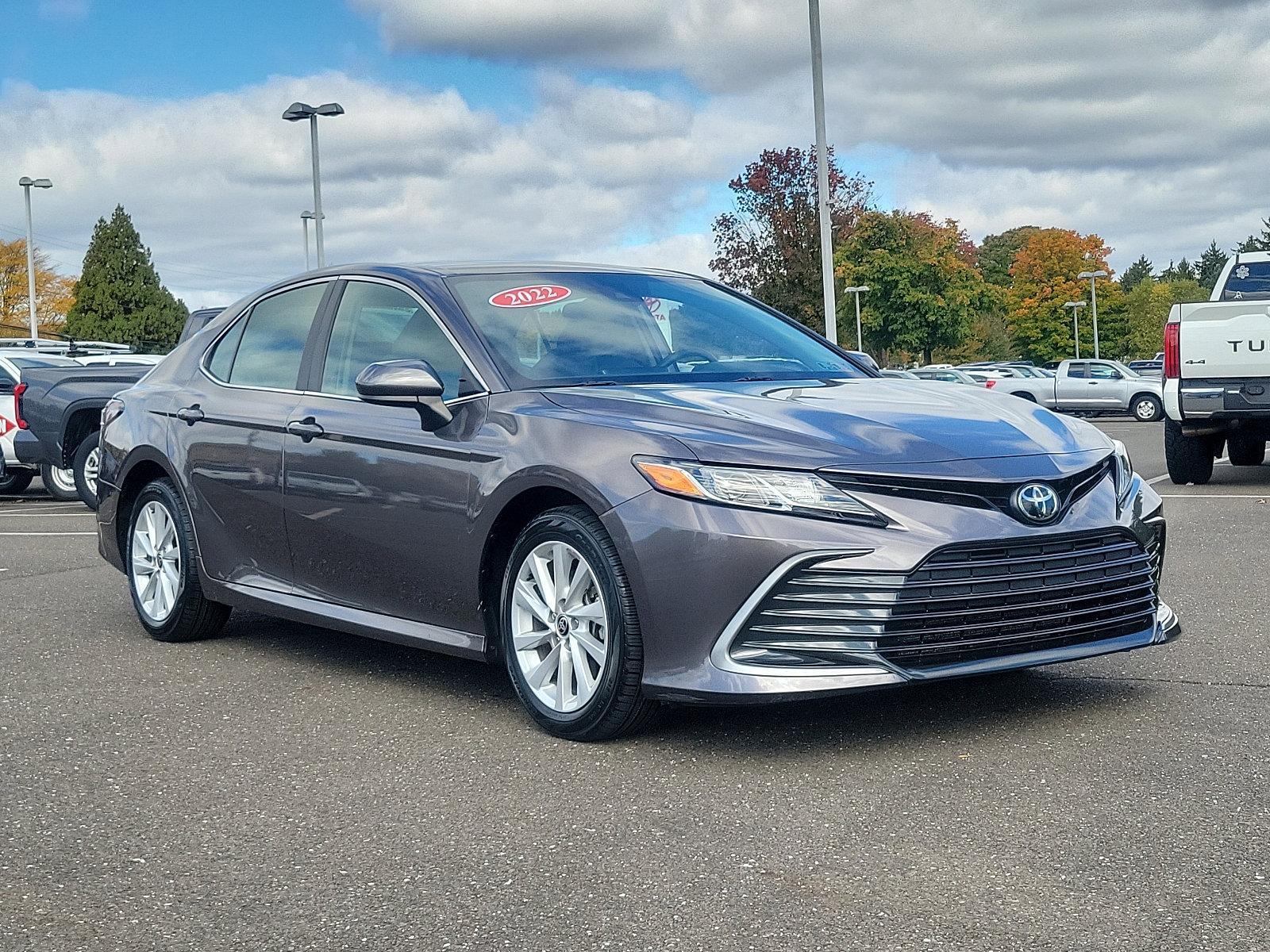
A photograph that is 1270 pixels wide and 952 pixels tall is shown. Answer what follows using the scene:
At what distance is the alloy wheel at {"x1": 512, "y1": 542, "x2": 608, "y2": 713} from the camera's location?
476 cm

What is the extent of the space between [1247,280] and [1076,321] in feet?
293

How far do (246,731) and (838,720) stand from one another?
184cm

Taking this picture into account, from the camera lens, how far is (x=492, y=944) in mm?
3170

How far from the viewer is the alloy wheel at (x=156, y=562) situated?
6.75m

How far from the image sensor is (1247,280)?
47.8 feet

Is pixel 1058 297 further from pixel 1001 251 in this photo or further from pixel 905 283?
pixel 1001 251

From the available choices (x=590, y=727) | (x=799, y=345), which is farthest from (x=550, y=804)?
(x=799, y=345)

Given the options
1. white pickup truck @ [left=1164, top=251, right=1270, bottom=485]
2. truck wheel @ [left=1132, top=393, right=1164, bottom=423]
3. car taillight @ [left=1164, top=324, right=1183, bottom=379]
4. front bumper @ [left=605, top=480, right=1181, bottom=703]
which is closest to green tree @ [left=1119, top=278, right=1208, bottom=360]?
truck wheel @ [left=1132, top=393, right=1164, bottom=423]

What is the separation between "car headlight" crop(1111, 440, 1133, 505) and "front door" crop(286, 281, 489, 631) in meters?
1.91

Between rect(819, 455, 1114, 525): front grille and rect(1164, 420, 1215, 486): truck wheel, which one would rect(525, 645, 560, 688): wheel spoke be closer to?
rect(819, 455, 1114, 525): front grille

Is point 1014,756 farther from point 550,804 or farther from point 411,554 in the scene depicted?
point 411,554

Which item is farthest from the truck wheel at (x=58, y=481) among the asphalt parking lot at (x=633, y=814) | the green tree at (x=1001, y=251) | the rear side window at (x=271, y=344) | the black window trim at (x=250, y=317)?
the green tree at (x=1001, y=251)

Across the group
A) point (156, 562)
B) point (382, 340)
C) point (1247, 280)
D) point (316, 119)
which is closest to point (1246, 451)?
point (1247, 280)

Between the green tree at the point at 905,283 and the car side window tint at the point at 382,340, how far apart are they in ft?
257
